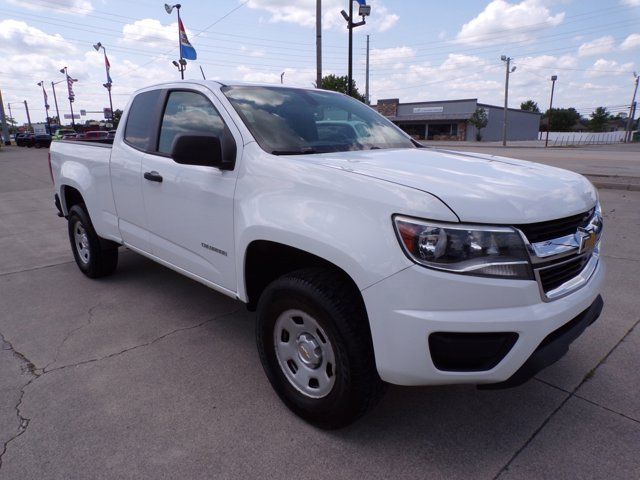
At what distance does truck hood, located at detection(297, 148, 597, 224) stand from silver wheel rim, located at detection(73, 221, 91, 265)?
330 cm

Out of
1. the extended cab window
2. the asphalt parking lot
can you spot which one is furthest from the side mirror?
the asphalt parking lot

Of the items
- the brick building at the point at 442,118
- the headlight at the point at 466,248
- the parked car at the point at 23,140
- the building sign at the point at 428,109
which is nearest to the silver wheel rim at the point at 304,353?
the headlight at the point at 466,248

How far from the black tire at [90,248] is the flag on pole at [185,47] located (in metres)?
19.4

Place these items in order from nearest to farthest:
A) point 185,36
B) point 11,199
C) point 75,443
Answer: point 75,443, point 11,199, point 185,36

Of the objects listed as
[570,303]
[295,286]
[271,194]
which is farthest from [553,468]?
[271,194]

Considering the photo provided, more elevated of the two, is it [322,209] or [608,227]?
[322,209]

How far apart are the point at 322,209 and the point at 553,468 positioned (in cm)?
159

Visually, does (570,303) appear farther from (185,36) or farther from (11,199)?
(185,36)

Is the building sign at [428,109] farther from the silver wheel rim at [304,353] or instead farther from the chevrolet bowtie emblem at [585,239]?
the silver wheel rim at [304,353]

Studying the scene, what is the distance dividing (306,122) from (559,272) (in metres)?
1.77

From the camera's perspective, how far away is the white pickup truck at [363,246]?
187cm

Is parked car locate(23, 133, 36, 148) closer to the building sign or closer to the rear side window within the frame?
the building sign

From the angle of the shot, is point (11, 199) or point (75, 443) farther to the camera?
point (11, 199)

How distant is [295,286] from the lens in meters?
2.26
